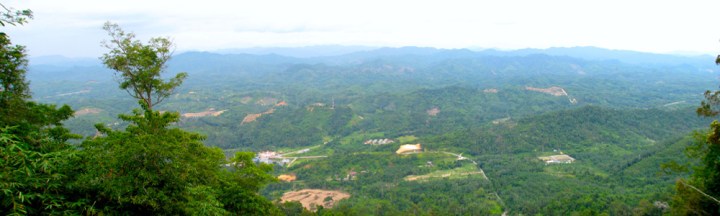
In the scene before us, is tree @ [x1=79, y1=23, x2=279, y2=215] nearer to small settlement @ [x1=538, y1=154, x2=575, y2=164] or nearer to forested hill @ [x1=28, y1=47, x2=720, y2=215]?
forested hill @ [x1=28, y1=47, x2=720, y2=215]

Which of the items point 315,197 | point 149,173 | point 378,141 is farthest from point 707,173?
point 378,141

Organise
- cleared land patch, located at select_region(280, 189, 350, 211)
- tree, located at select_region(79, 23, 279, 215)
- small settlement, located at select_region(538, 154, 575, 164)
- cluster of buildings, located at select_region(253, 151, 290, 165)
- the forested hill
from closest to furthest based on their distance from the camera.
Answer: tree, located at select_region(79, 23, 279, 215)
the forested hill
cleared land patch, located at select_region(280, 189, 350, 211)
small settlement, located at select_region(538, 154, 575, 164)
cluster of buildings, located at select_region(253, 151, 290, 165)

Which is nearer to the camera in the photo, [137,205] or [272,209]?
[137,205]

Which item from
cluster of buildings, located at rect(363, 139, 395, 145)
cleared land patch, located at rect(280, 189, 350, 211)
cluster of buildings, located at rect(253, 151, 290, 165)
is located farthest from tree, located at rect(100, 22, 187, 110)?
cluster of buildings, located at rect(363, 139, 395, 145)

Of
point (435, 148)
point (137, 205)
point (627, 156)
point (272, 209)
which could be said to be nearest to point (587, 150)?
point (627, 156)

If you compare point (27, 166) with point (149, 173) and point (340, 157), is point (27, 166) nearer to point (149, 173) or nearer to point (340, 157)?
point (149, 173)

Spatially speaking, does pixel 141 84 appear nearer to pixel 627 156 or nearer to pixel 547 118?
pixel 627 156
